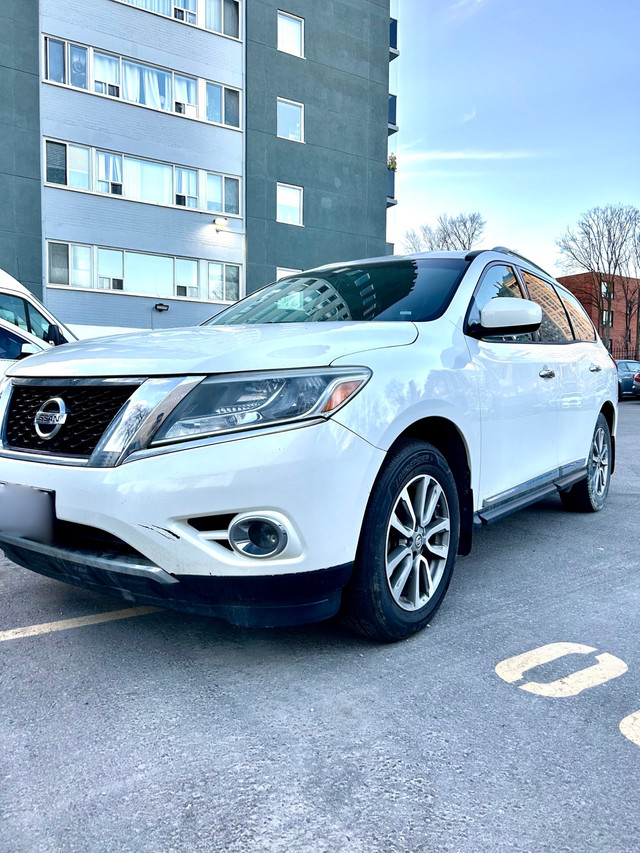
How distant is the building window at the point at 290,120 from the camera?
73.8 feet

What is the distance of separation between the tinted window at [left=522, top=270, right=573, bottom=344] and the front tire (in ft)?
5.76

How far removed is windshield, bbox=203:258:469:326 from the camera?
3402 mm

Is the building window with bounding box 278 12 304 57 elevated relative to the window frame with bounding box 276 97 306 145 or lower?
elevated

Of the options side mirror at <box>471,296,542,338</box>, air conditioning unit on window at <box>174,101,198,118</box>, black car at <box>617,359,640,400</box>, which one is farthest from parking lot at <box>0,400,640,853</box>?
black car at <box>617,359,640,400</box>

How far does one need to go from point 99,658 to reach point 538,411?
2651 mm

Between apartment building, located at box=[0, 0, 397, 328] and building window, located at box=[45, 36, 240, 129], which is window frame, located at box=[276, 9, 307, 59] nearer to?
apartment building, located at box=[0, 0, 397, 328]

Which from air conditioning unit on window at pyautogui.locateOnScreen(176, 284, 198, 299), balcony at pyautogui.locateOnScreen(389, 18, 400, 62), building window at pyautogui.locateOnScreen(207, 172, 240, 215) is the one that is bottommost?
air conditioning unit on window at pyautogui.locateOnScreen(176, 284, 198, 299)

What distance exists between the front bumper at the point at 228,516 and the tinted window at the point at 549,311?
2.37 meters

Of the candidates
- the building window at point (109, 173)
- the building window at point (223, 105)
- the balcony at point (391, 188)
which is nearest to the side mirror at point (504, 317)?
the building window at point (109, 173)

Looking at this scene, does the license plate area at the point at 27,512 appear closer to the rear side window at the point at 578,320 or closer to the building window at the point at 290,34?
→ the rear side window at the point at 578,320

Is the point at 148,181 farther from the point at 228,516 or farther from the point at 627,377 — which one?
the point at 228,516

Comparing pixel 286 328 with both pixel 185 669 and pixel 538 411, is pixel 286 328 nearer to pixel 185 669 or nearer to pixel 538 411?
pixel 185 669

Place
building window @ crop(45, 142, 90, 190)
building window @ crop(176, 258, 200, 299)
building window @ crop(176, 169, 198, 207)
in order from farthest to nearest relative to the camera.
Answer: building window @ crop(176, 258, 200, 299) < building window @ crop(176, 169, 198, 207) < building window @ crop(45, 142, 90, 190)

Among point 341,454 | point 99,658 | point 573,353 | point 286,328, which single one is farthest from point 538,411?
point 99,658
